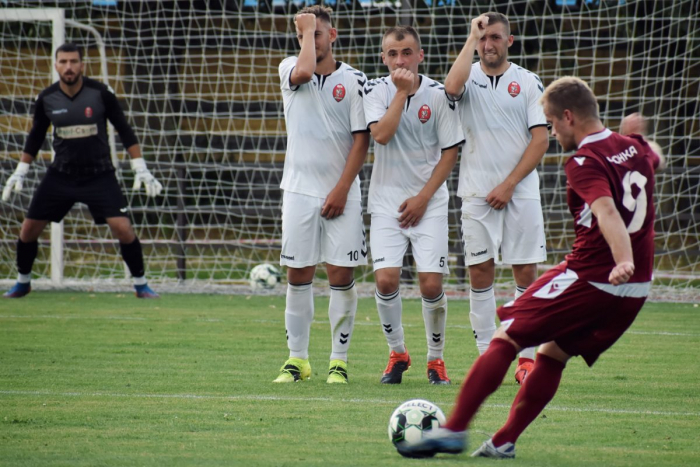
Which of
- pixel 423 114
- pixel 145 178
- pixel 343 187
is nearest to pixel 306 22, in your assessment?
pixel 423 114


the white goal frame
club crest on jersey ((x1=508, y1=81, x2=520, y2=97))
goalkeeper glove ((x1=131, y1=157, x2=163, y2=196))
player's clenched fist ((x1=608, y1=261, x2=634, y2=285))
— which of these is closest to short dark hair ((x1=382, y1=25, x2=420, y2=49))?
club crest on jersey ((x1=508, y1=81, x2=520, y2=97))

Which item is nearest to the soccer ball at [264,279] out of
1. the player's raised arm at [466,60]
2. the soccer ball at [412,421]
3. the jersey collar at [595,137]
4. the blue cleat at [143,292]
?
the blue cleat at [143,292]

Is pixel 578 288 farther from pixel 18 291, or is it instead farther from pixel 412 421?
pixel 18 291

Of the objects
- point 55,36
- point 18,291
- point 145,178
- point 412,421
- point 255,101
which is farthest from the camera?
point 255,101

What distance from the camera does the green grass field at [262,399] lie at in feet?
14.4

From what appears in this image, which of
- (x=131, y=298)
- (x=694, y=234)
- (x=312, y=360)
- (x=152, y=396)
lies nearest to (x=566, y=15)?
(x=694, y=234)

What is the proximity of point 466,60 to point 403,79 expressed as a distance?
1.43 feet

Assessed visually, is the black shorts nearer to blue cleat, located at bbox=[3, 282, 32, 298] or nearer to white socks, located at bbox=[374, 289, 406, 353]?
blue cleat, located at bbox=[3, 282, 32, 298]

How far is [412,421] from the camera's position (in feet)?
14.4

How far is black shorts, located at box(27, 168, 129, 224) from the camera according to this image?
11062mm

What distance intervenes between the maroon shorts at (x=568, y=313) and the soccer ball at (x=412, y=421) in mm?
519

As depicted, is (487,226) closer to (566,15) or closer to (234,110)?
(566,15)

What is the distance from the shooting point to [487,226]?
21.6 feet

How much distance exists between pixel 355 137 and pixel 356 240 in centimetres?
63
